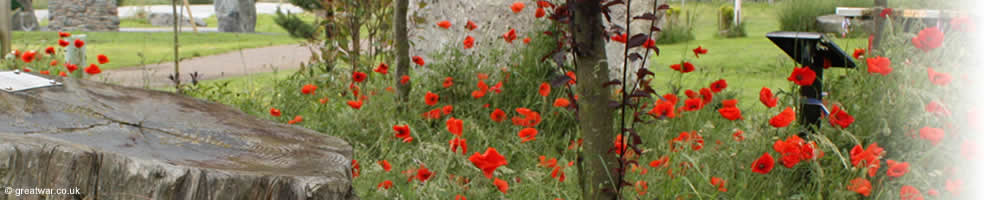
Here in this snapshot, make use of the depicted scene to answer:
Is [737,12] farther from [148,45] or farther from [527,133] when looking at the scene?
[527,133]

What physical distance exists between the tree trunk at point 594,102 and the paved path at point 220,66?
4.77 meters

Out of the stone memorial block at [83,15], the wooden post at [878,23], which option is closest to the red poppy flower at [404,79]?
the wooden post at [878,23]

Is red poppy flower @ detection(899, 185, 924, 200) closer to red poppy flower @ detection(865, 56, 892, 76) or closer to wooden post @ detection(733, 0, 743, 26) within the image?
red poppy flower @ detection(865, 56, 892, 76)

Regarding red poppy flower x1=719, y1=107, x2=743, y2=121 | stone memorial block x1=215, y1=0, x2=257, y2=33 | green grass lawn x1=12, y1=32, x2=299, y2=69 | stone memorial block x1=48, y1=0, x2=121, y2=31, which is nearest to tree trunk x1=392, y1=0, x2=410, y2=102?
red poppy flower x1=719, y1=107, x2=743, y2=121

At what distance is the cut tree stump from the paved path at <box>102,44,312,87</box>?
4186 mm

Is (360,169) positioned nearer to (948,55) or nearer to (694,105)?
(694,105)

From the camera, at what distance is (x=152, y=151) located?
5.34 ft

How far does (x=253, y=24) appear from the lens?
53.1ft

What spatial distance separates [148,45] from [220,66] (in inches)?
129

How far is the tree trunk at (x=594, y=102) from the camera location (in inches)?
62.7

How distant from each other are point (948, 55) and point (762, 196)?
801mm

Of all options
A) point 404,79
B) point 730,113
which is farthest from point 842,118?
point 404,79

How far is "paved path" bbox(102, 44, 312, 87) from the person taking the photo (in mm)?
6676

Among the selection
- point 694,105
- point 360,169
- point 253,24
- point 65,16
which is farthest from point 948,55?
point 65,16
